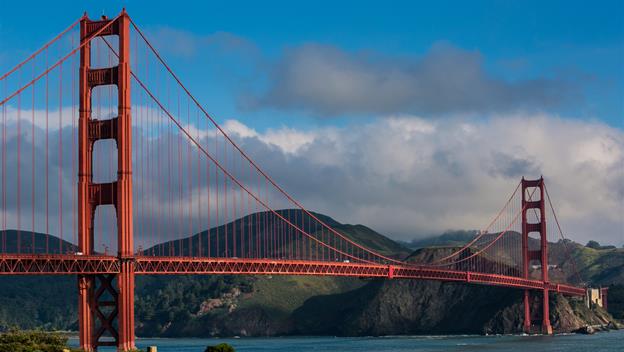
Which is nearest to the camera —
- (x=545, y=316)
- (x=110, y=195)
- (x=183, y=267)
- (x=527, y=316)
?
(x=110, y=195)

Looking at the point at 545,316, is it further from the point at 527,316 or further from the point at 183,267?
the point at 183,267

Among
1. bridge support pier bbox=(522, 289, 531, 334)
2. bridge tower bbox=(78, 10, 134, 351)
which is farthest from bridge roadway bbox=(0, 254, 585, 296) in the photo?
bridge support pier bbox=(522, 289, 531, 334)

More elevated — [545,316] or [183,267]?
[183,267]

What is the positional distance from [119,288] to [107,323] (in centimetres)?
260

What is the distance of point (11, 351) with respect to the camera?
7100 centimetres

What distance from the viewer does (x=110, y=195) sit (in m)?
84.9

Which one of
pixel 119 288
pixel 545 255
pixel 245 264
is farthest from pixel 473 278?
pixel 119 288

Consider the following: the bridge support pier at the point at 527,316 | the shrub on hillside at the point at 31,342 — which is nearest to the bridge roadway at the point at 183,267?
the shrub on hillside at the point at 31,342

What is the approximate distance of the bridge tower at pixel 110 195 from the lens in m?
84.2

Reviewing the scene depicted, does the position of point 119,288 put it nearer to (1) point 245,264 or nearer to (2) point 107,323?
(2) point 107,323

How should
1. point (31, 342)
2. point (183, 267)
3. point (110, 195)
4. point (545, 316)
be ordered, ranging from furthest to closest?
point (545, 316)
point (183, 267)
point (110, 195)
point (31, 342)

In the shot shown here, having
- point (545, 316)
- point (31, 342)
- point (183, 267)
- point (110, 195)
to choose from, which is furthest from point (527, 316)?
point (31, 342)

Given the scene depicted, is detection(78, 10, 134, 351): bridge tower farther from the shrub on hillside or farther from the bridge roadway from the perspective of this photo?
the shrub on hillside

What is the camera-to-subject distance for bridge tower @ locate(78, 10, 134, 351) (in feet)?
276
